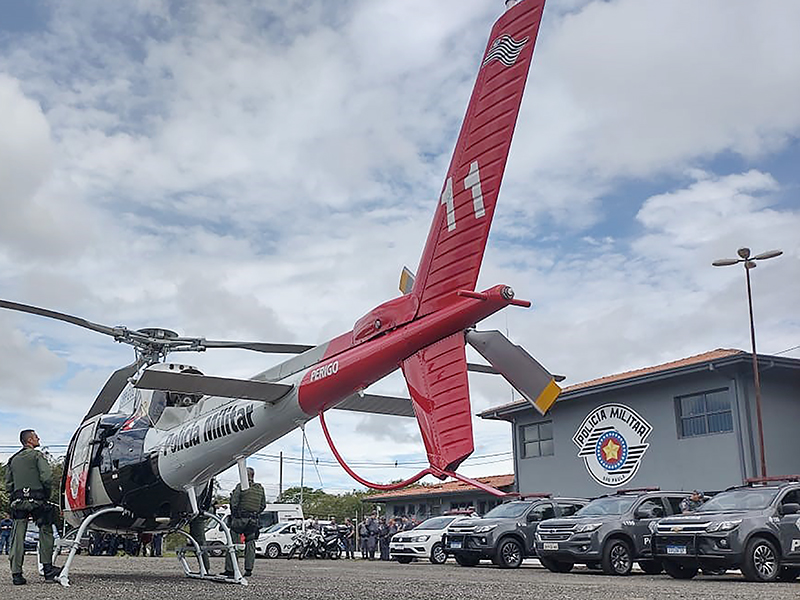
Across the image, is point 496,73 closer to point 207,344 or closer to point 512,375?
point 512,375

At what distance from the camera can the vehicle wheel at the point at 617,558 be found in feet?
56.2

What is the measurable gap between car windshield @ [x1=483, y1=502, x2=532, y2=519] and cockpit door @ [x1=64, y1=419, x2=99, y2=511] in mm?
10832

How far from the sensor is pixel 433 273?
26.9 ft

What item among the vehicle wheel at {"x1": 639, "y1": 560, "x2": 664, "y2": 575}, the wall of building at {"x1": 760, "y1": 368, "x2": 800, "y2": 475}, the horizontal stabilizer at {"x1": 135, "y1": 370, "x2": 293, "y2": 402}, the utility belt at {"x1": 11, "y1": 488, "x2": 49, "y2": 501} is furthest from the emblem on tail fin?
the wall of building at {"x1": 760, "y1": 368, "x2": 800, "y2": 475}

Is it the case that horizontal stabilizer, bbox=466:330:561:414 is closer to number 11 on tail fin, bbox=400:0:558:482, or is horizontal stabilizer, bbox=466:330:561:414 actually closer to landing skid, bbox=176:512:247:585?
number 11 on tail fin, bbox=400:0:558:482

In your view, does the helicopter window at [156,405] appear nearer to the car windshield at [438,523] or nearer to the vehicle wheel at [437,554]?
the vehicle wheel at [437,554]

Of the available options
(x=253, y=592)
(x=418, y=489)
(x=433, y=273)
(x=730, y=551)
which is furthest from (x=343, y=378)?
(x=418, y=489)

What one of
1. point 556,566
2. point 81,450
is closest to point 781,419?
point 556,566

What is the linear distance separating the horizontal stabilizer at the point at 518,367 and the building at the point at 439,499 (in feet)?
103

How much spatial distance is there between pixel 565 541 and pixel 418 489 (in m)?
28.4

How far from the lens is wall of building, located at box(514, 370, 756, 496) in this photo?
2731cm

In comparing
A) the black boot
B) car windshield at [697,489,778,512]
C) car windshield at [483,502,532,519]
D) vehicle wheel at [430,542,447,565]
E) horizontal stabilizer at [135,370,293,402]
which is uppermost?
horizontal stabilizer at [135,370,293,402]

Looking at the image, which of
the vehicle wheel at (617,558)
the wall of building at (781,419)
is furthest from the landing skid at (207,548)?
the wall of building at (781,419)

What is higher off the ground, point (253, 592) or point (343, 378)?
point (343, 378)
